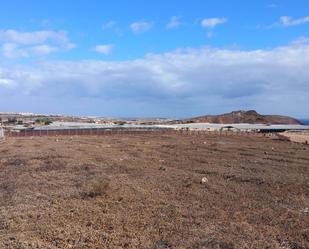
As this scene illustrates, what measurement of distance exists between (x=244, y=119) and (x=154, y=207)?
311 ft

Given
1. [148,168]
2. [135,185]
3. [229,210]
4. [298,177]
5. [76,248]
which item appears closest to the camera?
[76,248]

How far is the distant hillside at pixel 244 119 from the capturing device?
333 feet

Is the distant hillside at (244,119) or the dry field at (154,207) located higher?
the distant hillside at (244,119)

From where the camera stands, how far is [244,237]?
8.75 m

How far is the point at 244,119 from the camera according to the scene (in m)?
104

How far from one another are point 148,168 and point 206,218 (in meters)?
9.31

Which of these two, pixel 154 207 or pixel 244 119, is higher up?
pixel 244 119

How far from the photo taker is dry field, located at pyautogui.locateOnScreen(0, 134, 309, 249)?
28.0 ft

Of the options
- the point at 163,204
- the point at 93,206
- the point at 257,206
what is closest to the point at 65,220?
the point at 93,206

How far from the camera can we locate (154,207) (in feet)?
37.4

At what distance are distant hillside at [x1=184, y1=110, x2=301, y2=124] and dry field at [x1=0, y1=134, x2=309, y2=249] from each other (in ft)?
269

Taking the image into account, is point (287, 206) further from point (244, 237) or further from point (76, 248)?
point (76, 248)

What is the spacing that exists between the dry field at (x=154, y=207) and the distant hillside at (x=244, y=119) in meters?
82.1

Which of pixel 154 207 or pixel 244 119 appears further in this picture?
pixel 244 119
